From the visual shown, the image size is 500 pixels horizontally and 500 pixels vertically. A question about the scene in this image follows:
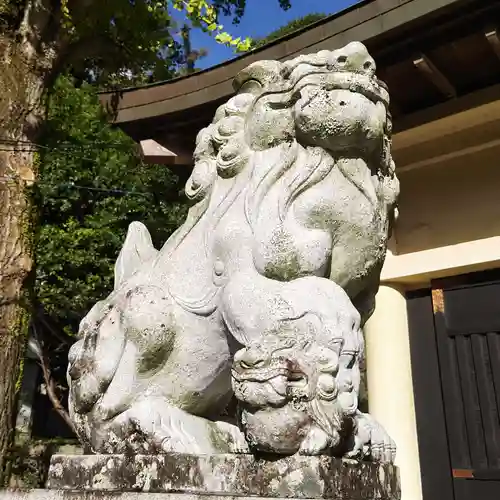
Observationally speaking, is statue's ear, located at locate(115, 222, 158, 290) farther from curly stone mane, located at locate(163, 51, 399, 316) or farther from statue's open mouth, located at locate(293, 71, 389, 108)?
statue's open mouth, located at locate(293, 71, 389, 108)

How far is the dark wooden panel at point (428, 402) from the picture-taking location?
3115mm

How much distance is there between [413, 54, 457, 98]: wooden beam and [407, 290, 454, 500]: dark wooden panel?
1182 millimetres

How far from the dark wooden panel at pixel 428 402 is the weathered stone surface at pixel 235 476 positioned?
2109 mm

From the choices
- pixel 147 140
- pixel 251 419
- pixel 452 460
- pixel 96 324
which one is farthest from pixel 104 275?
pixel 251 419

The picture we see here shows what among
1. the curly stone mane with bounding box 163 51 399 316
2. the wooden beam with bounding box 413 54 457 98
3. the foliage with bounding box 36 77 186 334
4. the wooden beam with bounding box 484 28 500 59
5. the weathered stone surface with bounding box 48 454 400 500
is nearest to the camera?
the weathered stone surface with bounding box 48 454 400 500

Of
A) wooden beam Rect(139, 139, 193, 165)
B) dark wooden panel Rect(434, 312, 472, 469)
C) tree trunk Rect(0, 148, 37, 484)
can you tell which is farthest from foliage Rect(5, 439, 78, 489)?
dark wooden panel Rect(434, 312, 472, 469)

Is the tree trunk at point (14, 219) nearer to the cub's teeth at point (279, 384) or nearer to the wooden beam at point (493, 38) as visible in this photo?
the cub's teeth at point (279, 384)

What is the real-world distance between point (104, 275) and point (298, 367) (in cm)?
482

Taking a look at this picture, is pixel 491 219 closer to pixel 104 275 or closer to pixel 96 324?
pixel 96 324

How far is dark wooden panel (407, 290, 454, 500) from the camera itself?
3115mm

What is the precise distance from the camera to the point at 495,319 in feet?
10.1

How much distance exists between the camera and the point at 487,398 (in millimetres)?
3041

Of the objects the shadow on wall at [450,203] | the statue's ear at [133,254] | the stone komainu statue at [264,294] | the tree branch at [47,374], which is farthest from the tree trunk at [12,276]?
the tree branch at [47,374]

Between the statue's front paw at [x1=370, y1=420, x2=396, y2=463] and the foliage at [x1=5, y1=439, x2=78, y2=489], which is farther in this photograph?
the foliage at [x1=5, y1=439, x2=78, y2=489]
